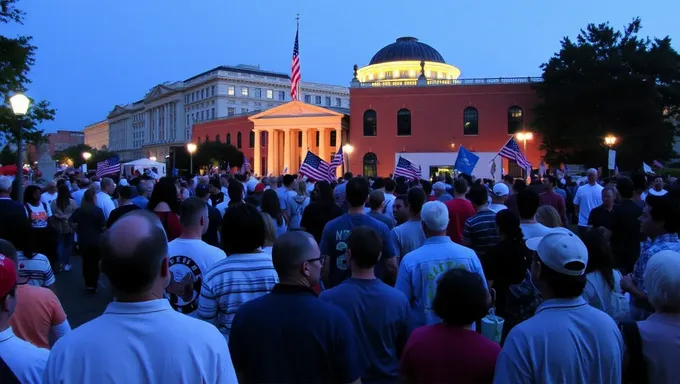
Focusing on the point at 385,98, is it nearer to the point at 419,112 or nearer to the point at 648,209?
the point at 419,112

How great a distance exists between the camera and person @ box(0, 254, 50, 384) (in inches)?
88.9

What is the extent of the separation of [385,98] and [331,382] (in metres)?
48.5

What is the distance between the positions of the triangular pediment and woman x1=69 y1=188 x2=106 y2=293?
46609 mm

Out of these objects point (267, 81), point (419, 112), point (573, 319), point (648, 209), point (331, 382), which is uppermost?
point (267, 81)

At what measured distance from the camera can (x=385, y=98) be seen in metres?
50.0

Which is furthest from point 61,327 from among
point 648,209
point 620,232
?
point 620,232

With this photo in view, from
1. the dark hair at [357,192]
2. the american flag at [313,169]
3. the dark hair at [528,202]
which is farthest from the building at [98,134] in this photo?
the dark hair at [528,202]

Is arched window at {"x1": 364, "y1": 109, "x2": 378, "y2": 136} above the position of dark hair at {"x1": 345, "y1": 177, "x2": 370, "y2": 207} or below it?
above

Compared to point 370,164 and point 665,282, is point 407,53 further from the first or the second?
point 665,282

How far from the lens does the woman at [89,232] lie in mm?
9930

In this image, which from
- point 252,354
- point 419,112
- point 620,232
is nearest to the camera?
point 252,354

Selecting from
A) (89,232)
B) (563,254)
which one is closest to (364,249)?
(563,254)

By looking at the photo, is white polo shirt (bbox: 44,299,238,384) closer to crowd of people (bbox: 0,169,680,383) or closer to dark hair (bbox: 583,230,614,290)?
crowd of people (bbox: 0,169,680,383)

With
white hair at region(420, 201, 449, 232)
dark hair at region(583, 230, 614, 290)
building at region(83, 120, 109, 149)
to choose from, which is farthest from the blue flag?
building at region(83, 120, 109, 149)
